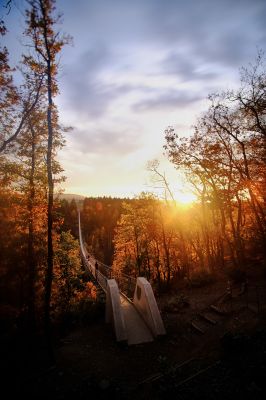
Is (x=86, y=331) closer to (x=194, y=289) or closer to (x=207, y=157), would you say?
(x=194, y=289)

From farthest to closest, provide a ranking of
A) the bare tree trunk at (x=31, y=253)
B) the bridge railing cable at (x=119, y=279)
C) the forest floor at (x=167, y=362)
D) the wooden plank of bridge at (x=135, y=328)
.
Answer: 1. the bridge railing cable at (x=119, y=279)
2. the bare tree trunk at (x=31, y=253)
3. the wooden plank of bridge at (x=135, y=328)
4. the forest floor at (x=167, y=362)

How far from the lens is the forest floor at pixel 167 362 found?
6.73m

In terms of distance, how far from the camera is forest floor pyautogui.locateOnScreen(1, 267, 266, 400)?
265 inches

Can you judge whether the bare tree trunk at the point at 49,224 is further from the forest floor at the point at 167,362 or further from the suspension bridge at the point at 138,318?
the suspension bridge at the point at 138,318

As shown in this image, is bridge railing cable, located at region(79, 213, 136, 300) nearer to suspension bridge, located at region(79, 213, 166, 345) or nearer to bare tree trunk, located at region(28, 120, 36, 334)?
suspension bridge, located at region(79, 213, 166, 345)

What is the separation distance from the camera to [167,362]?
9.10 metres

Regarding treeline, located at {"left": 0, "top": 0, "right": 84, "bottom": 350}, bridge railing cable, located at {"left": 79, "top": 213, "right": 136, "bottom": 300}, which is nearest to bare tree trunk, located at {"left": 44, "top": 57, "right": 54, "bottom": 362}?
treeline, located at {"left": 0, "top": 0, "right": 84, "bottom": 350}

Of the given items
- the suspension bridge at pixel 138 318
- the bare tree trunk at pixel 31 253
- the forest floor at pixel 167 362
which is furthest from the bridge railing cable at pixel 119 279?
the forest floor at pixel 167 362

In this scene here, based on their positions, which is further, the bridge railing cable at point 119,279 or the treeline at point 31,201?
the bridge railing cable at point 119,279

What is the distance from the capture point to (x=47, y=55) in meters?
11.2

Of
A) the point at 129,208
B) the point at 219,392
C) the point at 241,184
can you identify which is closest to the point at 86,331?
the point at 219,392

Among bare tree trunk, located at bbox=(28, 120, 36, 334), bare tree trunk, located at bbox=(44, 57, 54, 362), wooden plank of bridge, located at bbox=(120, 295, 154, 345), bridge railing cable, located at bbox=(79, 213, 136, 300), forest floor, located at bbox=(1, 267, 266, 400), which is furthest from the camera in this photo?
bridge railing cable, located at bbox=(79, 213, 136, 300)

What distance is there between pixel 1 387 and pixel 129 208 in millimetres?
20988

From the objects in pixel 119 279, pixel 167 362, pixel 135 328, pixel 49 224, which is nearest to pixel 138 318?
pixel 135 328
